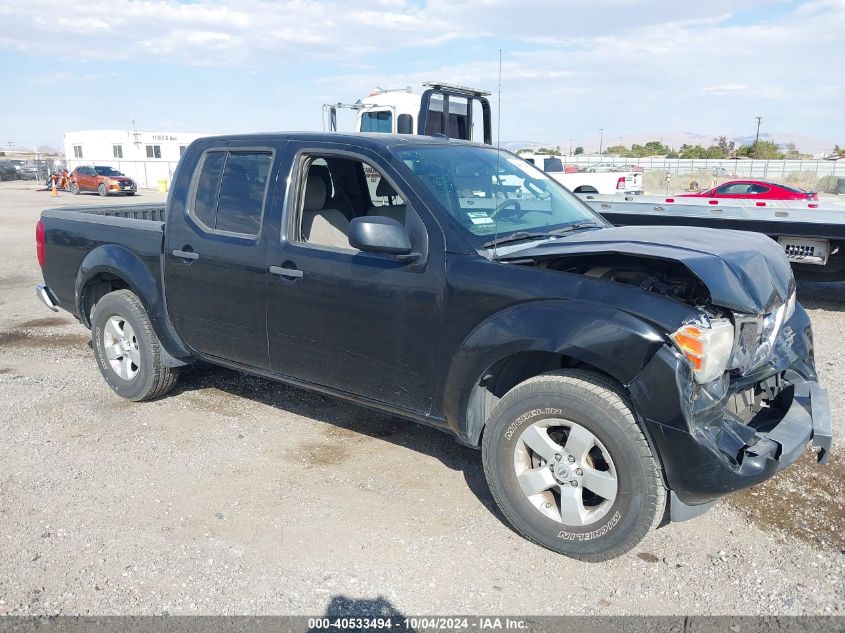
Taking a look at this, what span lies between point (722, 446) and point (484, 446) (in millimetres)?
1094

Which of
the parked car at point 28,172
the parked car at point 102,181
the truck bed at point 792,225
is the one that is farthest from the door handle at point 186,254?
the parked car at point 28,172

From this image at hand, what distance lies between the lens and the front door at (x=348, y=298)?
3.70 metres

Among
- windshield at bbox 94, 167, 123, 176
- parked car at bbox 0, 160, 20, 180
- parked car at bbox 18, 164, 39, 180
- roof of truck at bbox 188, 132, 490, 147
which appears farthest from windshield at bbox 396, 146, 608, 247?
parked car at bbox 0, 160, 20, 180

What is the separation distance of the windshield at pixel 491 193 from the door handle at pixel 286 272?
881 millimetres

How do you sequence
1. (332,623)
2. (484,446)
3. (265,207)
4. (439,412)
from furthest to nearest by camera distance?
(265,207), (439,412), (484,446), (332,623)

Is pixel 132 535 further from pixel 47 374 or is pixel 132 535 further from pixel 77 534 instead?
pixel 47 374

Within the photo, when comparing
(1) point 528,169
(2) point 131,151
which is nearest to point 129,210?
(1) point 528,169

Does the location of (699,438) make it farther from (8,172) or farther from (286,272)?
(8,172)

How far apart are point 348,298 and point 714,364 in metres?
1.89

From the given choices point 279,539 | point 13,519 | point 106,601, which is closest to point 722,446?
point 279,539

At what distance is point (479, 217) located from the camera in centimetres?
388

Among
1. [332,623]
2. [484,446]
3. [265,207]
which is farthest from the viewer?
[265,207]

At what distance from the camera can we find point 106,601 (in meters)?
3.07

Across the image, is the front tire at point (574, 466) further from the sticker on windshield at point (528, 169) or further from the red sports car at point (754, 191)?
the red sports car at point (754, 191)
